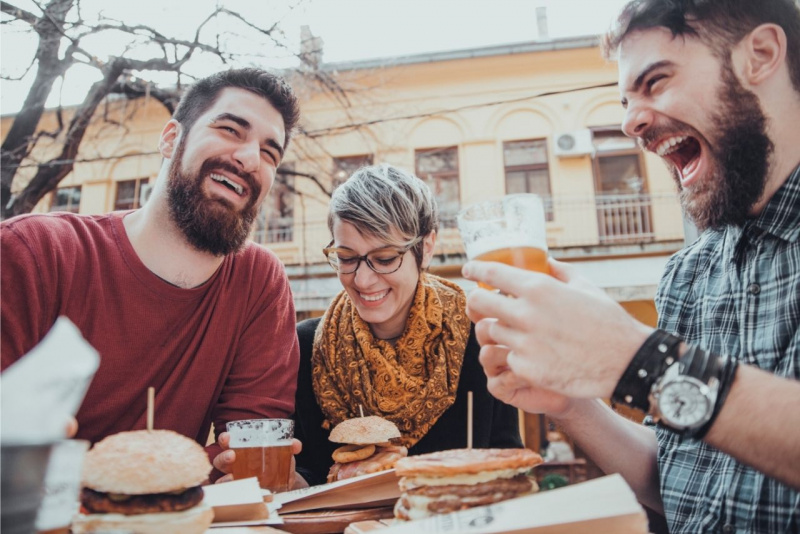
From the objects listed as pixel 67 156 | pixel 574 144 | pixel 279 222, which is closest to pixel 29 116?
pixel 67 156

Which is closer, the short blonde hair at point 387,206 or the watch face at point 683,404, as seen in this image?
the watch face at point 683,404

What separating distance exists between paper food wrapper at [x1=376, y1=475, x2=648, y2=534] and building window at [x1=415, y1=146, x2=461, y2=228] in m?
11.6

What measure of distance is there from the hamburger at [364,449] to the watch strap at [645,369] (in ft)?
3.31

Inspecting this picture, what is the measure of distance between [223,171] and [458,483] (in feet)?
6.07

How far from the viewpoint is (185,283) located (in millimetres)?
2420

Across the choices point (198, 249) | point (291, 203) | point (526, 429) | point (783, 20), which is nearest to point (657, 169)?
point (526, 429)

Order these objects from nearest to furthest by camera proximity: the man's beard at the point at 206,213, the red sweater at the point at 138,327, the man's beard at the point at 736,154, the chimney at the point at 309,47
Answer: the man's beard at the point at 736,154 < the red sweater at the point at 138,327 < the man's beard at the point at 206,213 < the chimney at the point at 309,47

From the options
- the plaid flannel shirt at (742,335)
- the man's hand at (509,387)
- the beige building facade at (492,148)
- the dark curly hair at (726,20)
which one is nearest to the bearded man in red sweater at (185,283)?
the man's hand at (509,387)

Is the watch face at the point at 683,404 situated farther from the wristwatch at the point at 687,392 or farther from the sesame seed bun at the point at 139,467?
the sesame seed bun at the point at 139,467

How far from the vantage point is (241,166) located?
252 centimetres

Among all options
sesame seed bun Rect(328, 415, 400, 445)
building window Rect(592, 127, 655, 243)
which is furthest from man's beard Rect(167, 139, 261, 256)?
building window Rect(592, 127, 655, 243)

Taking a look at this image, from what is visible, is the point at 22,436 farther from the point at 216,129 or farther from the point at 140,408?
the point at 216,129

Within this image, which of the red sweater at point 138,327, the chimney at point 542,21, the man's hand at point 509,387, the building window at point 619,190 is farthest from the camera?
the chimney at point 542,21

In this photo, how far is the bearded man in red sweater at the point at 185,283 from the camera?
2.10m
